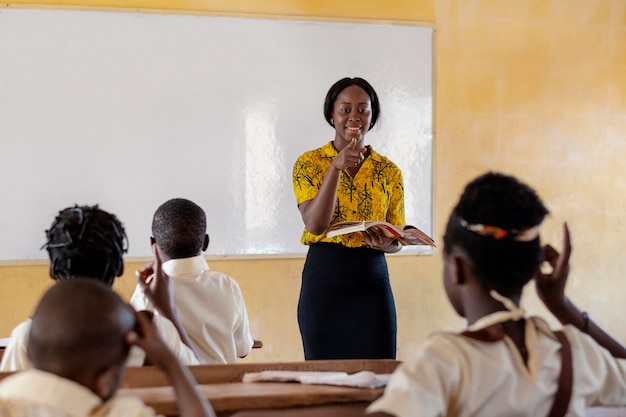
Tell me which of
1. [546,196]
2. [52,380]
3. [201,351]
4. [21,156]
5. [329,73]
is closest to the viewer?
[52,380]

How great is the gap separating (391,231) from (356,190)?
1.00ft

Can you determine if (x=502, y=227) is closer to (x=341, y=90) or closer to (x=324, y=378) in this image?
(x=324, y=378)

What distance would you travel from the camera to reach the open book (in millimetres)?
2928

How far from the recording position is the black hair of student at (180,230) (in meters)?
2.54

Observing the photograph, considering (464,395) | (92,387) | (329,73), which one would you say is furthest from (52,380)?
(329,73)

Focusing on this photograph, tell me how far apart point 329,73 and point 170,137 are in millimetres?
904

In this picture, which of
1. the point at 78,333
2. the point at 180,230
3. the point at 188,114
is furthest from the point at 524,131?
the point at 78,333

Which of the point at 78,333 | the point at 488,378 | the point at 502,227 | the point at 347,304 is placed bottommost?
the point at 347,304

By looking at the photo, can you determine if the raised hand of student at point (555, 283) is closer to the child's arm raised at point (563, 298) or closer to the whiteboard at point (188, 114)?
the child's arm raised at point (563, 298)

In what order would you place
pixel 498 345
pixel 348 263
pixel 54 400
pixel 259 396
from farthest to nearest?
pixel 348 263 → pixel 259 396 → pixel 498 345 → pixel 54 400

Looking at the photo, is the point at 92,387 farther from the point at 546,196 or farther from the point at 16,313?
the point at 546,196

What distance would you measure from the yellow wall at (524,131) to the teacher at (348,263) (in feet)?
4.02

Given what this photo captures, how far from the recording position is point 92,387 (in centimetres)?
127

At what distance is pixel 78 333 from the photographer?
1.26 metres
